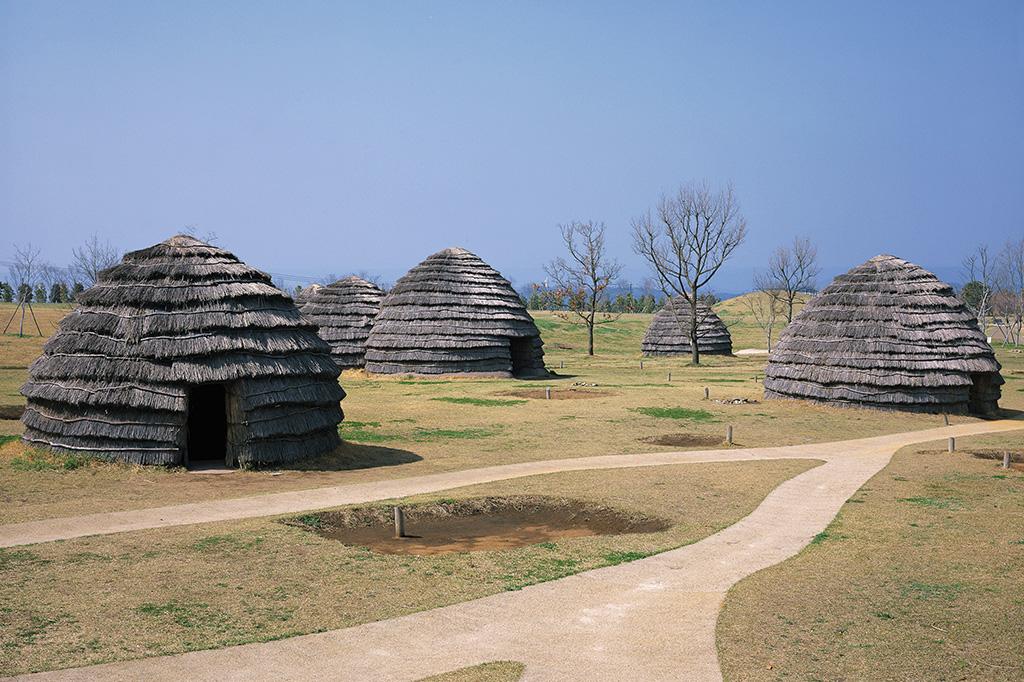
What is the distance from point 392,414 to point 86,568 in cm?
1742

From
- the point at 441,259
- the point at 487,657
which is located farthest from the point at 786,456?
the point at 441,259

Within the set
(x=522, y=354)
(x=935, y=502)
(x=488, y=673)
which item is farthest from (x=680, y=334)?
(x=488, y=673)

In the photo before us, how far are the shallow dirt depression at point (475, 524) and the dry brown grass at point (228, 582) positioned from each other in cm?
50

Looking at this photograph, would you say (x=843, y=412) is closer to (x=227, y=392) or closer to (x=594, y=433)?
(x=594, y=433)

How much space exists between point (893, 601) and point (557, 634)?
13.9 ft

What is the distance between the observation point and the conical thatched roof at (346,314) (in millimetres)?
46250

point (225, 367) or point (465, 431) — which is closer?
point (225, 367)

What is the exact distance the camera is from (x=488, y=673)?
873 cm

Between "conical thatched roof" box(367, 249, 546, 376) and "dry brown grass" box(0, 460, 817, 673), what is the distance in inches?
1053

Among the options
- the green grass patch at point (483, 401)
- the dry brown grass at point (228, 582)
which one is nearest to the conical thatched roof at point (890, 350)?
the green grass patch at point (483, 401)

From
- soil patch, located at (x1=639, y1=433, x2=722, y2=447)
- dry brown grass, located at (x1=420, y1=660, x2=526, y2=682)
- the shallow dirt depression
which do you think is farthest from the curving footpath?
soil patch, located at (x1=639, y1=433, x2=722, y2=447)

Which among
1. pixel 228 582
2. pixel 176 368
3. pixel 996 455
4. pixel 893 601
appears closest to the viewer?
pixel 893 601

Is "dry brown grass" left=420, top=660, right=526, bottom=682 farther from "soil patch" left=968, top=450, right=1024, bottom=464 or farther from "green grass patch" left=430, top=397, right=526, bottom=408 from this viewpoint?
"green grass patch" left=430, top=397, right=526, bottom=408

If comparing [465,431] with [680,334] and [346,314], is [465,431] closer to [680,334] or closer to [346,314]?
[346,314]
